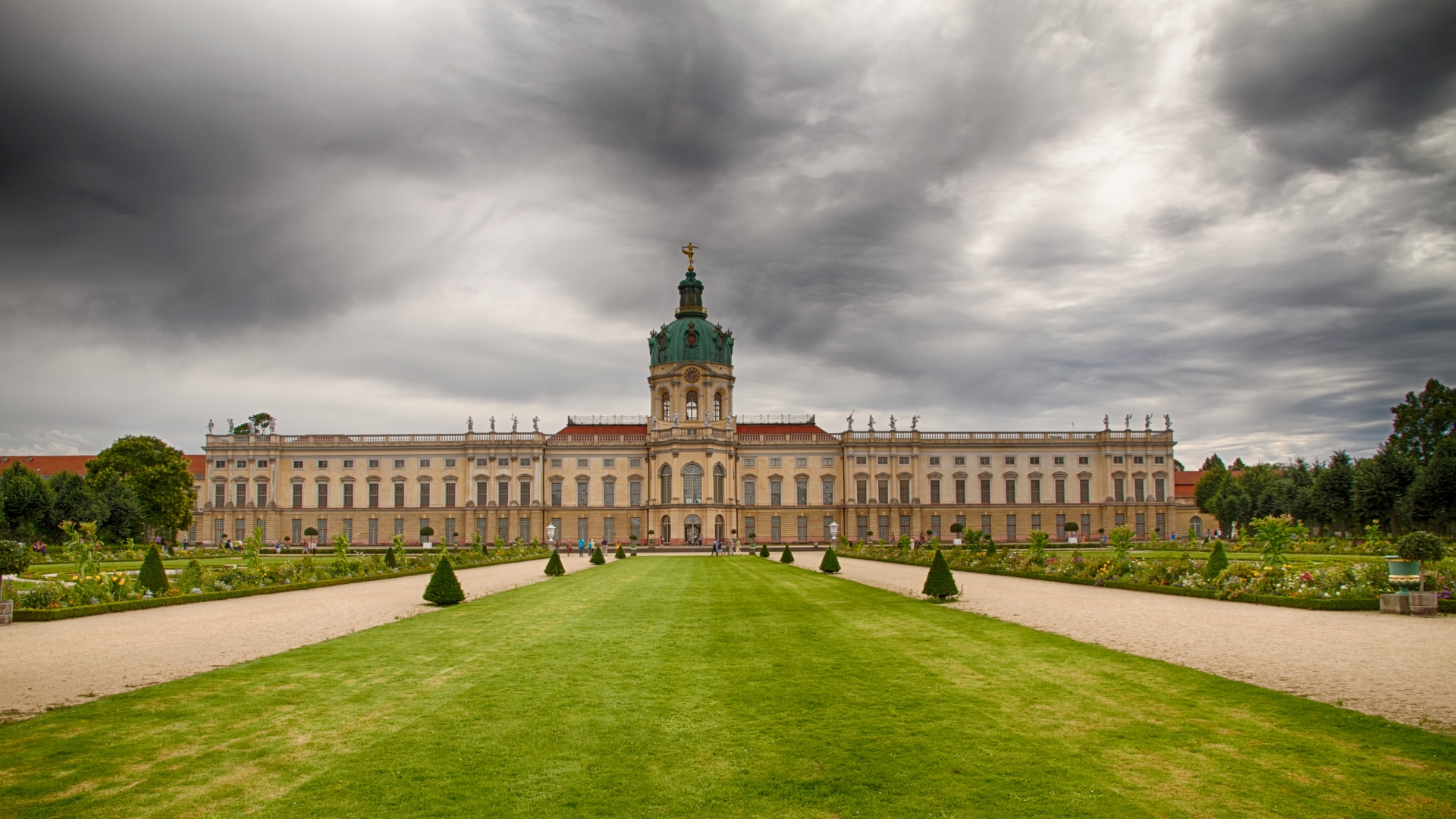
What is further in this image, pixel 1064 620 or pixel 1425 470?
pixel 1425 470

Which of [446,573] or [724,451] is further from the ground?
[724,451]

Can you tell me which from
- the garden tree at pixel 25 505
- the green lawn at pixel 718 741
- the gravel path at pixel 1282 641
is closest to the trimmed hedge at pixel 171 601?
the green lawn at pixel 718 741

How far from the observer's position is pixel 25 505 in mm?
46281

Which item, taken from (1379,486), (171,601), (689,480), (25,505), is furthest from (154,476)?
(1379,486)

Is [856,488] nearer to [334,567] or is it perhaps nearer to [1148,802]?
[334,567]

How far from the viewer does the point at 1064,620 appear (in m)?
17.2

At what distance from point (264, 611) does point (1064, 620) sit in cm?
1819

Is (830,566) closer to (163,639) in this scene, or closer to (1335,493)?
(163,639)

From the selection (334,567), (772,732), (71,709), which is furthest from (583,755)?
(334,567)

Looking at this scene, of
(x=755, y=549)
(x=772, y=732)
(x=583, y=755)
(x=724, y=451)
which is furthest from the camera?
(x=724, y=451)

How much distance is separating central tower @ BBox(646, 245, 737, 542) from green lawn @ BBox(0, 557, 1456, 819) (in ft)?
196

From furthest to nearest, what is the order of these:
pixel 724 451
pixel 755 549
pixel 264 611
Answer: pixel 724 451 → pixel 755 549 → pixel 264 611

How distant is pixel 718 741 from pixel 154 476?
6248 centimetres

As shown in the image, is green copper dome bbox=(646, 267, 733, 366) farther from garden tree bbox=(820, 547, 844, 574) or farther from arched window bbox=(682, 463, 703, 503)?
garden tree bbox=(820, 547, 844, 574)
